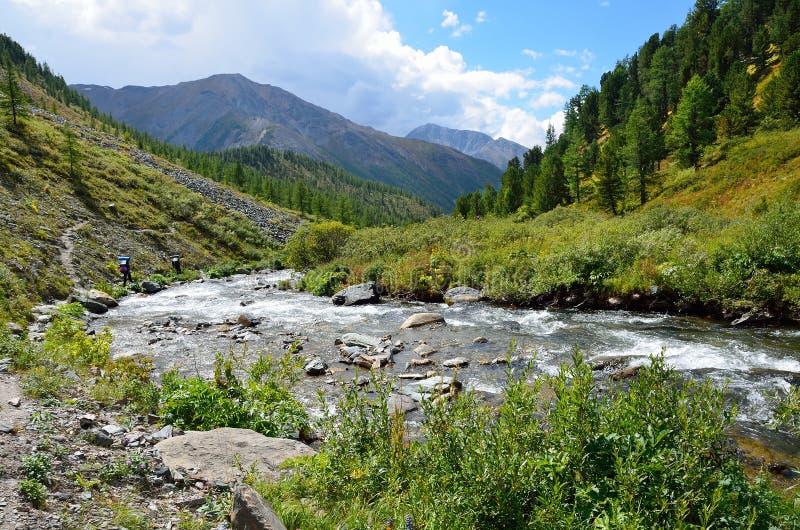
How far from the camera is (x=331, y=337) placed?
17344 millimetres

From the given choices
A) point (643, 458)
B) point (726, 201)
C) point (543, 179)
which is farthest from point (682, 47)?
point (643, 458)

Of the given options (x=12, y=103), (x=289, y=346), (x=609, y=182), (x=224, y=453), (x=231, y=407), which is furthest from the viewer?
(x=609, y=182)

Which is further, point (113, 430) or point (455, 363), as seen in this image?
point (455, 363)

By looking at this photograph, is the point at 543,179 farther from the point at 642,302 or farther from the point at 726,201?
the point at 642,302

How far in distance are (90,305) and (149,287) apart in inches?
328

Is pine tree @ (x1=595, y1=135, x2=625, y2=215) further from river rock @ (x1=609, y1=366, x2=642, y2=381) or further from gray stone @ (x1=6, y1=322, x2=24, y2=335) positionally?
gray stone @ (x1=6, y1=322, x2=24, y2=335)

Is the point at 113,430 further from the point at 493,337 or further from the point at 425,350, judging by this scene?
the point at 493,337

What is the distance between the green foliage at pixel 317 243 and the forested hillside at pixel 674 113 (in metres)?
36.6

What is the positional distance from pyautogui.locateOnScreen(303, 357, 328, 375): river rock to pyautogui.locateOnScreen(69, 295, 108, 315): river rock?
14916 millimetres

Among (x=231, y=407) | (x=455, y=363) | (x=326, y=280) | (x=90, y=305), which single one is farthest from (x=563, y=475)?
(x=326, y=280)

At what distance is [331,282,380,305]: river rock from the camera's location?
82.5ft

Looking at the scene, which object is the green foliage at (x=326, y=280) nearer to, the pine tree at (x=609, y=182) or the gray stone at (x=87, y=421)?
the gray stone at (x=87, y=421)

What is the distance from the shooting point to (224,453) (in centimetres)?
626

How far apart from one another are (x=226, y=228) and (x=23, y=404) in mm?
56065
